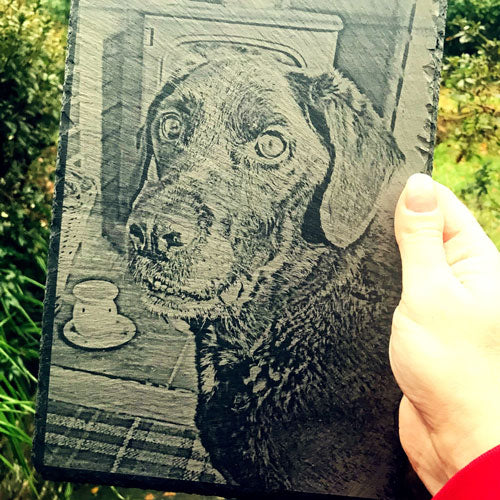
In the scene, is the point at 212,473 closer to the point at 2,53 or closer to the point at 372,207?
the point at 372,207

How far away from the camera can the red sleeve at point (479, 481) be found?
725 mm

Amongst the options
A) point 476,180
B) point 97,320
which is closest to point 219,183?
point 97,320

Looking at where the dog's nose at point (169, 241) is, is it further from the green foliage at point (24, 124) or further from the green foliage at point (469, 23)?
the green foliage at point (469, 23)

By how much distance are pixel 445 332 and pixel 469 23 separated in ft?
5.24

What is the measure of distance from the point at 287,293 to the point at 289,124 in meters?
0.36

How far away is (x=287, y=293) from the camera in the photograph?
3.25 ft

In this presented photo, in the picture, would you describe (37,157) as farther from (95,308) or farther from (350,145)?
(350,145)

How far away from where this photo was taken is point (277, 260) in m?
0.99

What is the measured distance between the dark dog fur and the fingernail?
0.15 feet

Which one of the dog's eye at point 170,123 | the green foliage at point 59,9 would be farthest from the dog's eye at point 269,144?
the green foliage at point 59,9

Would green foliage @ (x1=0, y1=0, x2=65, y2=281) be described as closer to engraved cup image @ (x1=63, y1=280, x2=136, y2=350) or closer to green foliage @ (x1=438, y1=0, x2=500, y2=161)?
engraved cup image @ (x1=63, y1=280, x2=136, y2=350)

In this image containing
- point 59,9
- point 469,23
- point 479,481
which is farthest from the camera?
point 59,9

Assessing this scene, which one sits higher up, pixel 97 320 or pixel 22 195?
pixel 97 320

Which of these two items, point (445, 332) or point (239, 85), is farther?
point (239, 85)
